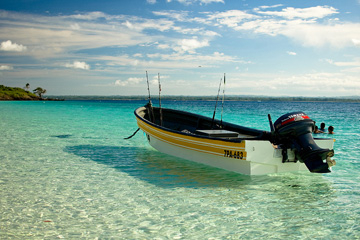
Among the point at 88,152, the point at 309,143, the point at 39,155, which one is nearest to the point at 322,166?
the point at 309,143

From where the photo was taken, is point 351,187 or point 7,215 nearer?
point 7,215

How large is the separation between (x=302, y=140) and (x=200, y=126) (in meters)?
6.73

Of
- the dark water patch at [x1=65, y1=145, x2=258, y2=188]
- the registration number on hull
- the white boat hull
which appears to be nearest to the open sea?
the dark water patch at [x1=65, y1=145, x2=258, y2=188]

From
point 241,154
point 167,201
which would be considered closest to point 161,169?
point 241,154

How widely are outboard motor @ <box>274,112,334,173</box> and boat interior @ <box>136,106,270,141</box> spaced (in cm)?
175

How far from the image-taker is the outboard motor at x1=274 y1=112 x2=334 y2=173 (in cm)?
720

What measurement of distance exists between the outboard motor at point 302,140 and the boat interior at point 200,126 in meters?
1.75

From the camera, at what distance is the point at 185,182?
26.5 ft

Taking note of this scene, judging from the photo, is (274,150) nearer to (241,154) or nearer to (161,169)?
(241,154)

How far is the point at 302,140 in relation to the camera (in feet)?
24.8

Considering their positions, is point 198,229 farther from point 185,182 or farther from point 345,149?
point 345,149

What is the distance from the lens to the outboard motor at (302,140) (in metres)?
7.20

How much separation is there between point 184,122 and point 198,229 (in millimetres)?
10041

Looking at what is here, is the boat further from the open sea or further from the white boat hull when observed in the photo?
the open sea
